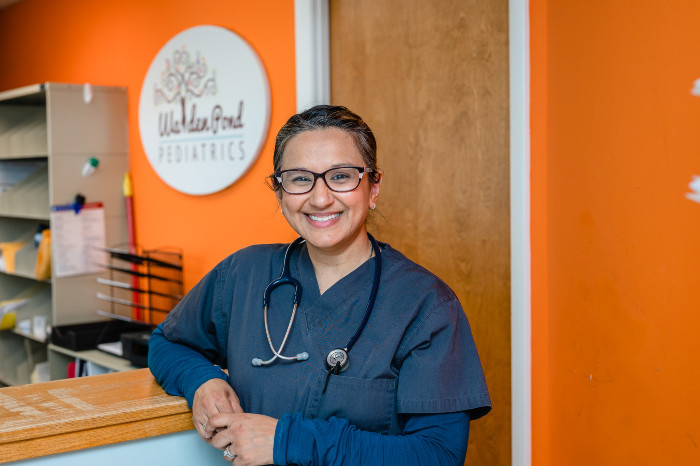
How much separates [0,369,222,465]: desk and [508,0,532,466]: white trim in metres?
0.89

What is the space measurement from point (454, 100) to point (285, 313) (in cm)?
104

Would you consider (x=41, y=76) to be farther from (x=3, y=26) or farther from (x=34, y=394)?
(x=34, y=394)

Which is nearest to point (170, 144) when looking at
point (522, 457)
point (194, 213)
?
point (194, 213)

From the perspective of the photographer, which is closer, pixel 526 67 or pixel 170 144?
pixel 526 67

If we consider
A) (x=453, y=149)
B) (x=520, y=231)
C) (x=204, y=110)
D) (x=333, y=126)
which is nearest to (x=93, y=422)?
(x=333, y=126)

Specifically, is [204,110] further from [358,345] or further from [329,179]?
[358,345]

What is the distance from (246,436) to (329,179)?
446 mm

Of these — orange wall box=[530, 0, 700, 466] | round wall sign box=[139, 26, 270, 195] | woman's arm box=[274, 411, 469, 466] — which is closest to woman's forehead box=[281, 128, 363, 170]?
woman's arm box=[274, 411, 469, 466]

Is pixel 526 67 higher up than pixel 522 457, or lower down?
higher up

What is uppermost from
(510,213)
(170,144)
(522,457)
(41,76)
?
(41,76)

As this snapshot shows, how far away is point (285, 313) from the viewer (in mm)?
1304

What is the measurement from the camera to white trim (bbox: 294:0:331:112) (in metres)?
2.55

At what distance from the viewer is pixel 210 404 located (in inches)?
47.1

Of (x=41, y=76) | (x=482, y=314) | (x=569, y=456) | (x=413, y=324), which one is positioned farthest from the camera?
(x=41, y=76)
